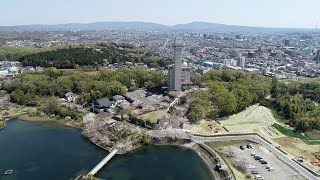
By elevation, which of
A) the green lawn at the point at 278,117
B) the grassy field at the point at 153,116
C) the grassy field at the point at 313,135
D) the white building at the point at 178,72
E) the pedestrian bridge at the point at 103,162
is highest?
the white building at the point at 178,72

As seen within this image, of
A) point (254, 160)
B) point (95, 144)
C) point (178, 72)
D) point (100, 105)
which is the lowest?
point (95, 144)

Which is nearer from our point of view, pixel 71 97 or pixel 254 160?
pixel 254 160

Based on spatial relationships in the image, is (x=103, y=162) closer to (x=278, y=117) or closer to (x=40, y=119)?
(x=40, y=119)

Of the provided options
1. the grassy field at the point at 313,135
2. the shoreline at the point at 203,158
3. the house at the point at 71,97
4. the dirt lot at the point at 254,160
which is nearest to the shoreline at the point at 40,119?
the house at the point at 71,97

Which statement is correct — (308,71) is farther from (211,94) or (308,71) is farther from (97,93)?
(97,93)

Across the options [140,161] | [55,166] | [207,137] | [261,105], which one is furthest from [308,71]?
[55,166]

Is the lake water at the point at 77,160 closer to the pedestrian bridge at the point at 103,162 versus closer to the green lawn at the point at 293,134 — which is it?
the pedestrian bridge at the point at 103,162

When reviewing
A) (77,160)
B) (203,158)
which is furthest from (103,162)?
(203,158)

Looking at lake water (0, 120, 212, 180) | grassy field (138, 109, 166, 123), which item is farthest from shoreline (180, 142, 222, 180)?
grassy field (138, 109, 166, 123)
